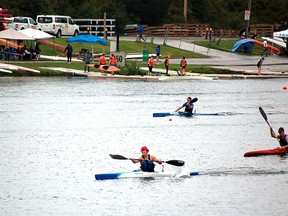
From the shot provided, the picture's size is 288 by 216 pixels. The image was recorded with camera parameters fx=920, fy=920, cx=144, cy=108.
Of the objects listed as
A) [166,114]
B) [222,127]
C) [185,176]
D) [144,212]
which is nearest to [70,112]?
[166,114]

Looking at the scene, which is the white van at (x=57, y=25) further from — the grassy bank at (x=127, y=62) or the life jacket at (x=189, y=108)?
the life jacket at (x=189, y=108)

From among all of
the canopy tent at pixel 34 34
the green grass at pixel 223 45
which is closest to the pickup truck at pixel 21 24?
the canopy tent at pixel 34 34

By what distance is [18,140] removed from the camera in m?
50.8

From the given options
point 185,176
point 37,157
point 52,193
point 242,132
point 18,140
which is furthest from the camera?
point 242,132

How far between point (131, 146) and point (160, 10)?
67708mm

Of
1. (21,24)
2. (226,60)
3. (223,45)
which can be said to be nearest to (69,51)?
(21,24)

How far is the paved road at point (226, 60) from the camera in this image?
3625 inches

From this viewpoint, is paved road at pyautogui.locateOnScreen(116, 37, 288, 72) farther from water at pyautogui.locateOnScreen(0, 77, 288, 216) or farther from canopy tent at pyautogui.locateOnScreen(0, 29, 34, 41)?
canopy tent at pyautogui.locateOnScreen(0, 29, 34, 41)

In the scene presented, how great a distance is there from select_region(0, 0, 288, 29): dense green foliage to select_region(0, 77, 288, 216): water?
29877mm

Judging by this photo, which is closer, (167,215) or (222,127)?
(167,215)

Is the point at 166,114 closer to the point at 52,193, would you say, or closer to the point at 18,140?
the point at 18,140

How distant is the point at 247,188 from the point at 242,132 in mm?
15537

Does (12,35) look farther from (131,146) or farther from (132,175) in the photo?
(132,175)

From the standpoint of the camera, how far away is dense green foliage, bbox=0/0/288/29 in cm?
10700
